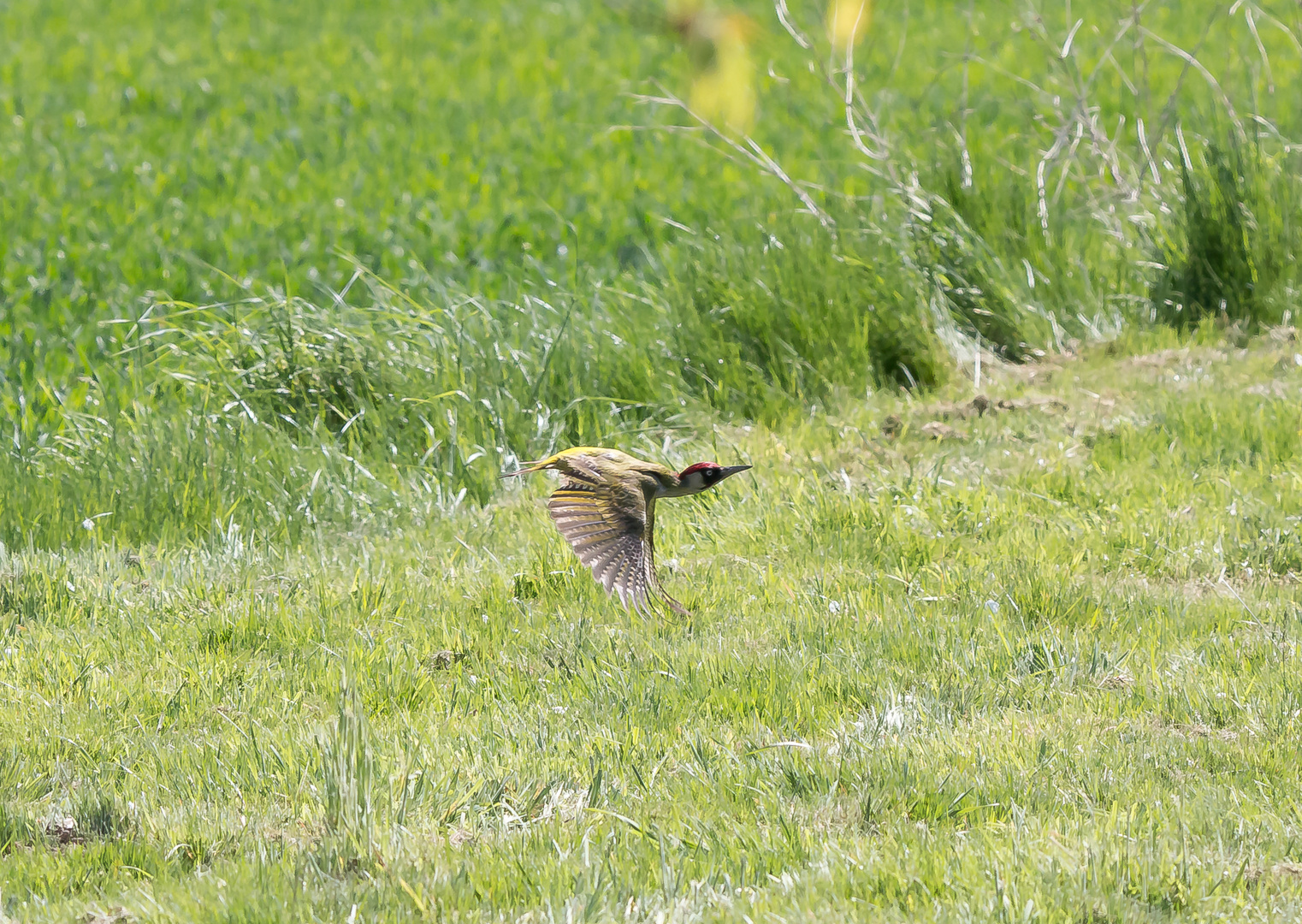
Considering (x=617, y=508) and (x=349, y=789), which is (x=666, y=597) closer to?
(x=617, y=508)

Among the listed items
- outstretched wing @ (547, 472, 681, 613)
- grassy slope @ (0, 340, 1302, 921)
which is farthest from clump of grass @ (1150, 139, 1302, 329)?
outstretched wing @ (547, 472, 681, 613)

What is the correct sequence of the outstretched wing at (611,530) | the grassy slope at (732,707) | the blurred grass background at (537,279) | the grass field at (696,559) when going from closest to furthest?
the grassy slope at (732,707) → the grass field at (696,559) → the outstretched wing at (611,530) → the blurred grass background at (537,279)

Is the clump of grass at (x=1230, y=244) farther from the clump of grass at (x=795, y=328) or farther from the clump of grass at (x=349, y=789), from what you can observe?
the clump of grass at (x=349, y=789)

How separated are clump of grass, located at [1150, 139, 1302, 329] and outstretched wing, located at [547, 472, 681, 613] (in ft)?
14.6

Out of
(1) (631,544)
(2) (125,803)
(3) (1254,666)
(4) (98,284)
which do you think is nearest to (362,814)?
(2) (125,803)

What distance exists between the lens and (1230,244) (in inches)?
299

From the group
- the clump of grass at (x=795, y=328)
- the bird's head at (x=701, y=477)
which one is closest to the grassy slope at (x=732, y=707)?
the bird's head at (x=701, y=477)

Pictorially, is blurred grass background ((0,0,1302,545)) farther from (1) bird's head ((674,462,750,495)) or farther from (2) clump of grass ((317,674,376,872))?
(2) clump of grass ((317,674,376,872))

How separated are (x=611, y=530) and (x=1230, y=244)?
4.86 meters

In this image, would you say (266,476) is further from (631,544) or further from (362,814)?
(362,814)

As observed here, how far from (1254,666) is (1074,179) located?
16.4 ft

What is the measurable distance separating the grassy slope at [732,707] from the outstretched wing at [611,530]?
30 cm

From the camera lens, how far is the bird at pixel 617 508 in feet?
13.3

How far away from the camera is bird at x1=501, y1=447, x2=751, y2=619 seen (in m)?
4.04
